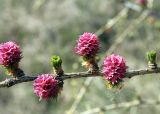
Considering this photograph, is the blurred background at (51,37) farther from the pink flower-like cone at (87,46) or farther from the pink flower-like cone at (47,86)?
the pink flower-like cone at (47,86)

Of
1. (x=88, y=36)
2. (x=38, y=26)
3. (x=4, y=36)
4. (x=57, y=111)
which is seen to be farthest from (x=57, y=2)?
(x=88, y=36)

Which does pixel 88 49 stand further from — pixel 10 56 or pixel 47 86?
pixel 10 56

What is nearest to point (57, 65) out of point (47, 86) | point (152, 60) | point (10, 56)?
point (47, 86)

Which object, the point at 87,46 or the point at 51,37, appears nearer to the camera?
the point at 87,46

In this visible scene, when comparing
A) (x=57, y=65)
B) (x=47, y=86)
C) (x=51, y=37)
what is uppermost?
(x=51, y=37)

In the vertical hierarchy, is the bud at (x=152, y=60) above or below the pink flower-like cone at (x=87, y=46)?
below

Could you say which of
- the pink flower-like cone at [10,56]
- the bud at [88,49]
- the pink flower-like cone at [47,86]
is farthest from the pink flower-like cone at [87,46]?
the pink flower-like cone at [10,56]
